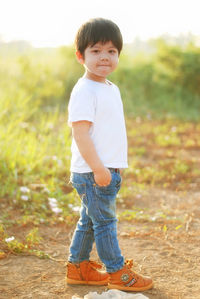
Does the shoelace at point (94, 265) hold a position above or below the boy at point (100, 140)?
below

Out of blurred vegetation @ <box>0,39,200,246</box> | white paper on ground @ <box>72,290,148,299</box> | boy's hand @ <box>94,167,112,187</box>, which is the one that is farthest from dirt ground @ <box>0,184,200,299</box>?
boy's hand @ <box>94,167,112,187</box>

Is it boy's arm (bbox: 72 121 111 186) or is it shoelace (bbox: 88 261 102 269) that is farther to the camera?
shoelace (bbox: 88 261 102 269)

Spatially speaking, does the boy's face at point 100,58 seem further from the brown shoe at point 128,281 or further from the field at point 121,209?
the field at point 121,209

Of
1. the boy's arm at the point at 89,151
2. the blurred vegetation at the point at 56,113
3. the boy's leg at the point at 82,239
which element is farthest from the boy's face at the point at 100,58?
the blurred vegetation at the point at 56,113

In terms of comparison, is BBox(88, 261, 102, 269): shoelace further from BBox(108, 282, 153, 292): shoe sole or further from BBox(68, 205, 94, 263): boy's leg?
BBox(108, 282, 153, 292): shoe sole

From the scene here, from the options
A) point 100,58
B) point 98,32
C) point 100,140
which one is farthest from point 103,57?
point 100,140

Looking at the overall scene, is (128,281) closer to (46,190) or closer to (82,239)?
(82,239)

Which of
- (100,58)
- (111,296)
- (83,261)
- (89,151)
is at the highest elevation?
(100,58)

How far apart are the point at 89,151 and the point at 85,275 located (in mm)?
796

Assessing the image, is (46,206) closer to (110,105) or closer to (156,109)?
(110,105)

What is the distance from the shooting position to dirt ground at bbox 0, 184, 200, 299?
2.41 meters

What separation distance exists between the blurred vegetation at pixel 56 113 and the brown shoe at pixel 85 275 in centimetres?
101

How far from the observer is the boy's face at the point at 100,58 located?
2.19 meters

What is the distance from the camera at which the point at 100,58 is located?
2188 millimetres
